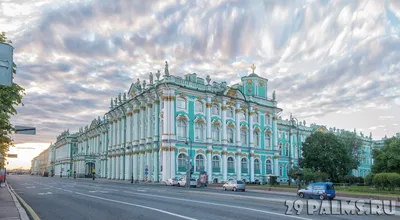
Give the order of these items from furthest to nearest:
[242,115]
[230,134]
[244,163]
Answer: [242,115] < [244,163] < [230,134]

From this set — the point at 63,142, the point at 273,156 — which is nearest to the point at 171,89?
the point at 273,156

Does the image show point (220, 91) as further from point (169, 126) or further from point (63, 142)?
point (63, 142)

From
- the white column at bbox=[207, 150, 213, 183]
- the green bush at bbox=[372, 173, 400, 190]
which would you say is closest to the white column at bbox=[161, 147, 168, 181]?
the white column at bbox=[207, 150, 213, 183]

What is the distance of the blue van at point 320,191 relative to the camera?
29938 millimetres

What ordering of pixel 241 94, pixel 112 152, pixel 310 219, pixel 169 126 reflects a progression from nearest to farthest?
pixel 310 219 < pixel 169 126 < pixel 241 94 < pixel 112 152

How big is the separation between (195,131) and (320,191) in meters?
35.7

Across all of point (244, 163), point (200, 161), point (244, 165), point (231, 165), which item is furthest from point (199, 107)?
point (244, 165)

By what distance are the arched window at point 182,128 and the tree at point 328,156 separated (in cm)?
2612

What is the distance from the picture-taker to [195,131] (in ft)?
211

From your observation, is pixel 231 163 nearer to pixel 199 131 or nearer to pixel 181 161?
pixel 199 131

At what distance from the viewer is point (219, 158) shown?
66938mm

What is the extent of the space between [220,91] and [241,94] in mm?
5916

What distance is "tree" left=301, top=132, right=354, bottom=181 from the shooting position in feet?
231

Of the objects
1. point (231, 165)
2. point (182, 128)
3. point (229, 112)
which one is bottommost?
point (231, 165)
